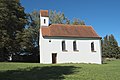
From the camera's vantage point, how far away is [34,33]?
61.9m

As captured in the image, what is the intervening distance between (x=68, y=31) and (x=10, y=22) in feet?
41.1

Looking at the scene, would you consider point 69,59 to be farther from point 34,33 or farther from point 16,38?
point 34,33

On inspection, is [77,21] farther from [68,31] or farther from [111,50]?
[111,50]

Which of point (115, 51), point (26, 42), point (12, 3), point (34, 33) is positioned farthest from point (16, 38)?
point (115, 51)

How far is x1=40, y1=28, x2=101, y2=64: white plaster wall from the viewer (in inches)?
1806

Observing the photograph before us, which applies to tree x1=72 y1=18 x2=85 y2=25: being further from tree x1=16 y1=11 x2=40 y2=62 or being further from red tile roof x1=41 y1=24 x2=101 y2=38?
red tile roof x1=41 y1=24 x2=101 y2=38

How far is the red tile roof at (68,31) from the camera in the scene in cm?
4716

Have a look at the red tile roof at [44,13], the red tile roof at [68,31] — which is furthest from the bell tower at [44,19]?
the red tile roof at [68,31]

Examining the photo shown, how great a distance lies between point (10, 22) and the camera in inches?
2002

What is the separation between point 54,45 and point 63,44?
76.6 inches

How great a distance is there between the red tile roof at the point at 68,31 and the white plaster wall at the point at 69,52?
1020mm

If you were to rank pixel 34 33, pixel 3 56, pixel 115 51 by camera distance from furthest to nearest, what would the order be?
pixel 115 51 < pixel 34 33 < pixel 3 56

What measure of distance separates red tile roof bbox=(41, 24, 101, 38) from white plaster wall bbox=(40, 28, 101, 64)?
102 cm

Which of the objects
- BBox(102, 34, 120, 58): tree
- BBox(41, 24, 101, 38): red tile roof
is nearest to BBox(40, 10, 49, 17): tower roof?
BBox(41, 24, 101, 38): red tile roof
